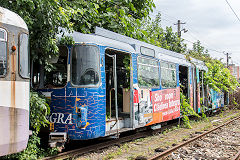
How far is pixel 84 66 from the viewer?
6309mm

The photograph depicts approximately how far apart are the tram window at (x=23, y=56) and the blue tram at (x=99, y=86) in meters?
1.46

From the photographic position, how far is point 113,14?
10.3 m

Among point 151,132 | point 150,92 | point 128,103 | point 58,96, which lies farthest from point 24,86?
point 151,132

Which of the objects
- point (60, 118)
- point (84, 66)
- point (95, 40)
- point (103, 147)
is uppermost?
point (95, 40)

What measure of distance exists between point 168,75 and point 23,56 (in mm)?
6488

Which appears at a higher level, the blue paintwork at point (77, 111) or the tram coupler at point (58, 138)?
the blue paintwork at point (77, 111)

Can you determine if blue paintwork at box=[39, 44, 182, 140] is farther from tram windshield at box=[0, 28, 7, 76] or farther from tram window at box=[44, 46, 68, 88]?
tram windshield at box=[0, 28, 7, 76]

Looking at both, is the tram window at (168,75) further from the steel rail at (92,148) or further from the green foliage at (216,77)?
the green foliage at (216,77)

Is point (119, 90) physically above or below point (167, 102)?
above

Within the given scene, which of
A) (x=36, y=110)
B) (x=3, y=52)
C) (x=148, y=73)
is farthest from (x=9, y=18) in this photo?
(x=148, y=73)

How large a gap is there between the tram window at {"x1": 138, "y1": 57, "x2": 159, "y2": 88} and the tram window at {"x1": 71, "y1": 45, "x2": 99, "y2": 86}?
209 cm

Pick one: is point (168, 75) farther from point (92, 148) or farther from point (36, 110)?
point (36, 110)

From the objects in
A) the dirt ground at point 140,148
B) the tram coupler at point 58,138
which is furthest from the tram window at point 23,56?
the dirt ground at point 140,148

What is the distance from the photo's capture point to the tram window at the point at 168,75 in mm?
9719
